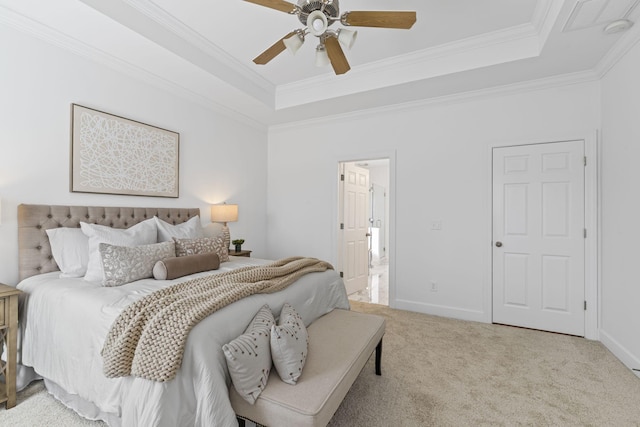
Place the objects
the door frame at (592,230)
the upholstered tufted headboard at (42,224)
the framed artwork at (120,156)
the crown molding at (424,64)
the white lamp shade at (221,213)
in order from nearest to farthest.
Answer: the upholstered tufted headboard at (42,224) → the framed artwork at (120,156) → the crown molding at (424,64) → the door frame at (592,230) → the white lamp shade at (221,213)

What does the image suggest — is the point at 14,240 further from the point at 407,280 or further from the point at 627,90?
the point at 627,90

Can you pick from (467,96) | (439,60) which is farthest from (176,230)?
(467,96)

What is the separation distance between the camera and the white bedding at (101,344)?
4.34ft

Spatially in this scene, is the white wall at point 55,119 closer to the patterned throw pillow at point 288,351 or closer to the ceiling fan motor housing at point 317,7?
the ceiling fan motor housing at point 317,7

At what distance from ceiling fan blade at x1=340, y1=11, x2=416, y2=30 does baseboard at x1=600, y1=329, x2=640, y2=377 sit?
3.02 meters

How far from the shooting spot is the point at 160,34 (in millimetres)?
2564

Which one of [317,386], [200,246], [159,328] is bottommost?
[317,386]

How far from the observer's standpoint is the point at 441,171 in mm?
3682

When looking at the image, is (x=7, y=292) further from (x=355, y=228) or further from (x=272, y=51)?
(x=355, y=228)

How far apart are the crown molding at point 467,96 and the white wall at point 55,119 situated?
5.41ft

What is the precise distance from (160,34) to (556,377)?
4.22 meters

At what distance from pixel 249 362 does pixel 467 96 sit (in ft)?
11.8

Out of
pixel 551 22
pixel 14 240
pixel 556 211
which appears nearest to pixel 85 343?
pixel 14 240

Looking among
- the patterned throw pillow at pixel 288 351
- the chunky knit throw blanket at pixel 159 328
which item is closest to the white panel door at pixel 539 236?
the patterned throw pillow at pixel 288 351
